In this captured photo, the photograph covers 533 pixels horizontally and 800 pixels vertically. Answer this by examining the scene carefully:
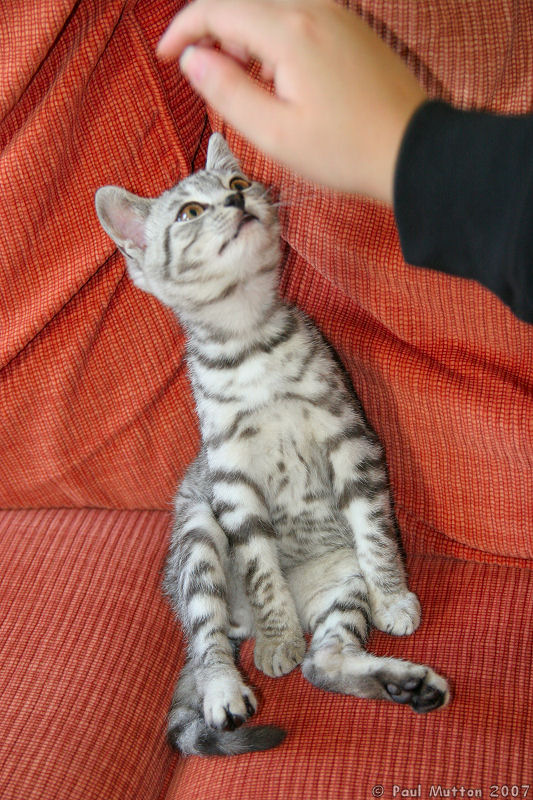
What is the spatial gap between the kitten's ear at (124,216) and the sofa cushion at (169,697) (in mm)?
632

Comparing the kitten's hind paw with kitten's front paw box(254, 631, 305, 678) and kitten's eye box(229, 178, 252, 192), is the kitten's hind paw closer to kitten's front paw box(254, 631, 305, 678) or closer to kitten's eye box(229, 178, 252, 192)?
kitten's front paw box(254, 631, 305, 678)

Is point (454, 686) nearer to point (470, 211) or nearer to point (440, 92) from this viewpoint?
point (470, 211)

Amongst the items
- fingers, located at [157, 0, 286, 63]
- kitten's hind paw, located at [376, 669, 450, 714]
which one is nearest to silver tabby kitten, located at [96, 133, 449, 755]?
kitten's hind paw, located at [376, 669, 450, 714]

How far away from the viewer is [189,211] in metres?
Result: 1.36

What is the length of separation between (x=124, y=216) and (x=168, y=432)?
0.48m

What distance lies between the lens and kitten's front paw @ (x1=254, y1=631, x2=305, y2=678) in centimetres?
131

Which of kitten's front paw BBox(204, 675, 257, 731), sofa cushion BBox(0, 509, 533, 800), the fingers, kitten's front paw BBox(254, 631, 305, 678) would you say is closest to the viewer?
the fingers

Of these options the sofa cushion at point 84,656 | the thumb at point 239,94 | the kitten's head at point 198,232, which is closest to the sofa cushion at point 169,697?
the sofa cushion at point 84,656

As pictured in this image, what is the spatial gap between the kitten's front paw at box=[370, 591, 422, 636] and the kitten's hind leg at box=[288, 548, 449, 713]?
0.02 metres

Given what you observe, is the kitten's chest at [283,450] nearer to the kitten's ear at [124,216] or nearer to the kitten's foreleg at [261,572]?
the kitten's foreleg at [261,572]

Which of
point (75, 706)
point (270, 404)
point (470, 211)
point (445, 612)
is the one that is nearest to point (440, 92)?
point (470, 211)

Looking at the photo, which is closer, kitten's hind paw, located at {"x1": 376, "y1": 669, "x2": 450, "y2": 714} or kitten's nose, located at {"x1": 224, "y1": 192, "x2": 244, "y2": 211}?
kitten's hind paw, located at {"x1": 376, "y1": 669, "x2": 450, "y2": 714}

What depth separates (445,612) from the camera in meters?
1.30

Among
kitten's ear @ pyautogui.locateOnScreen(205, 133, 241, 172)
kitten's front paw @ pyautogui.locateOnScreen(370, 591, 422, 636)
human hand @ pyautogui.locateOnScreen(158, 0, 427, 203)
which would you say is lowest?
kitten's front paw @ pyautogui.locateOnScreen(370, 591, 422, 636)
